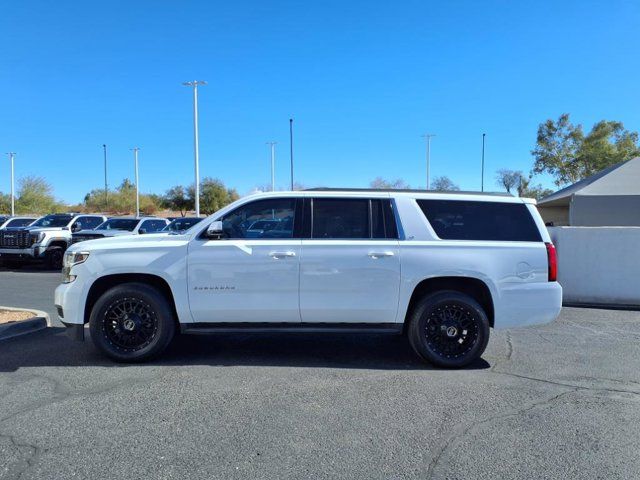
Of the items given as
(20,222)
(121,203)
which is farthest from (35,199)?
(20,222)

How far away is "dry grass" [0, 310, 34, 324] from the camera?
7.20m

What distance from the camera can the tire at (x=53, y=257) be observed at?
1597 centimetres

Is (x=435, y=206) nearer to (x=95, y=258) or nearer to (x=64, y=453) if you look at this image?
(x=95, y=258)

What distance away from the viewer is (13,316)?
7.45 metres

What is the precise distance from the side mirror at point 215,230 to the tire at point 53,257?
12.5 meters

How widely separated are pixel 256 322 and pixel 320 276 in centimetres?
88

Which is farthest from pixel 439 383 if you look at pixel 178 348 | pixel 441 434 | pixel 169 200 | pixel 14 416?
pixel 169 200

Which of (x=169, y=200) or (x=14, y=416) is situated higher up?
(x=169, y=200)

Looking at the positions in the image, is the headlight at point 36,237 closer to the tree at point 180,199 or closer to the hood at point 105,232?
the hood at point 105,232

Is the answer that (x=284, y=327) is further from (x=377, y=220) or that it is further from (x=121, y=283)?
(x=121, y=283)

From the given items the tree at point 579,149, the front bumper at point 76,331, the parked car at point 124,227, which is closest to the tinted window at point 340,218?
the front bumper at point 76,331

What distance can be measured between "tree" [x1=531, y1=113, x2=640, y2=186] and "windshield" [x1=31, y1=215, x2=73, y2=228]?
1702 inches

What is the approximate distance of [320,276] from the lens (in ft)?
17.7

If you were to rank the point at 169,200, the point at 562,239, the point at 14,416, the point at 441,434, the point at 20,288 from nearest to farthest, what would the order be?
the point at 441,434 → the point at 14,416 → the point at 562,239 → the point at 20,288 → the point at 169,200
